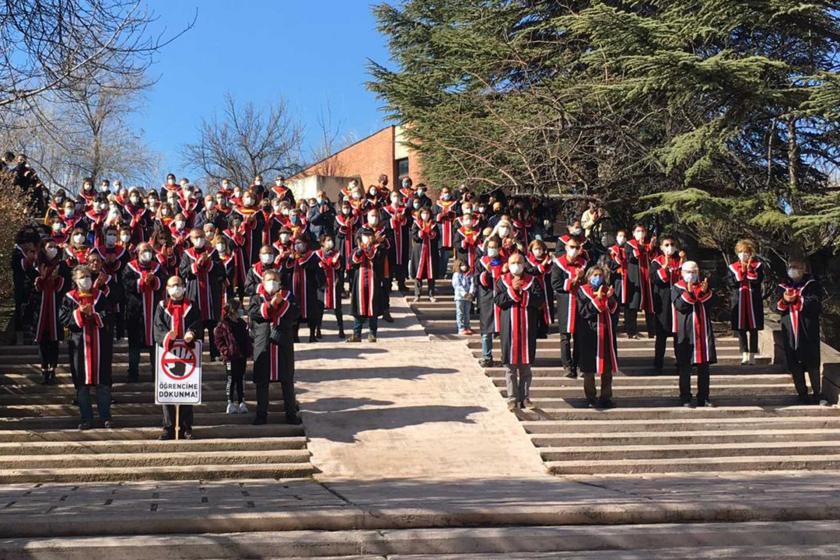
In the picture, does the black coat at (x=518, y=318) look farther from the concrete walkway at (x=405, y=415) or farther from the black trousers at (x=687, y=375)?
Result: the black trousers at (x=687, y=375)

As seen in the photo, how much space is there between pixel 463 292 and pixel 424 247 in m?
2.76

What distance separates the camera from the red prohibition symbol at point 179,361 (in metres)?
11.9

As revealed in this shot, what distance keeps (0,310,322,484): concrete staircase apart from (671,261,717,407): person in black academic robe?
542 centimetres

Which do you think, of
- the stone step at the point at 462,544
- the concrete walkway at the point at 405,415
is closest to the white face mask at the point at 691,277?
the concrete walkway at the point at 405,415

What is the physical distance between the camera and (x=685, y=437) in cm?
1277

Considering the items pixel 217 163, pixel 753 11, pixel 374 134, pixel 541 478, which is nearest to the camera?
pixel 541 478

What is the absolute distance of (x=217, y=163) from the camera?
4956 centimetres

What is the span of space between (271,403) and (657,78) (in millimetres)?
7928

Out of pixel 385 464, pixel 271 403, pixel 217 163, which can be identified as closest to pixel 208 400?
pixel 271 403

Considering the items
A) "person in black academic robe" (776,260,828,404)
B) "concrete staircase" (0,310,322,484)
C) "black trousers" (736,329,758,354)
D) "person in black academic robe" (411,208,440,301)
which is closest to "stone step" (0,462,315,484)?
"concrete staircase" (0,310,322,484)

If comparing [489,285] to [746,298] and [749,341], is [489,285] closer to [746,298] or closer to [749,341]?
[746,298]

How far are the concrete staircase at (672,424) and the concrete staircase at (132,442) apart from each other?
330 centimetres

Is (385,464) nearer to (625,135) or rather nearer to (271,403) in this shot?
(271,403)

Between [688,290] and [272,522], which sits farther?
[688,290]
